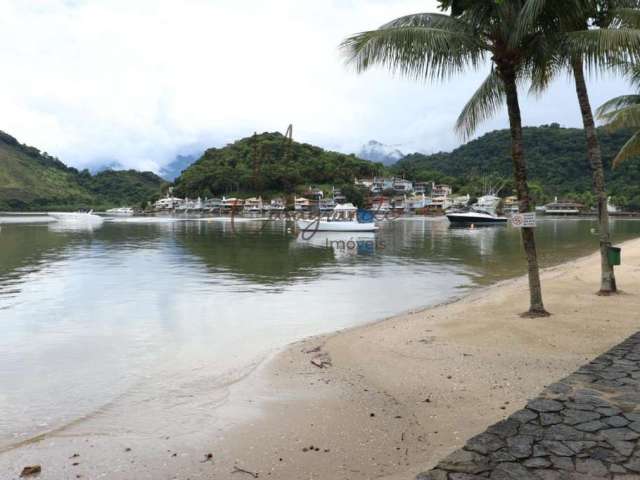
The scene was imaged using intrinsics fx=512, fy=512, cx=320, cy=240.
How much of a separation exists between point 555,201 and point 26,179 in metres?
157

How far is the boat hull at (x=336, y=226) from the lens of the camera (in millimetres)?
52469

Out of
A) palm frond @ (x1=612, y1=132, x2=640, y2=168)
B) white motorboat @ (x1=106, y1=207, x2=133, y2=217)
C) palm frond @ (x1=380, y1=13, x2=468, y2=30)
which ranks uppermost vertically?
palm frond @ (x1=380, y1=13, x2=468, y2=30)

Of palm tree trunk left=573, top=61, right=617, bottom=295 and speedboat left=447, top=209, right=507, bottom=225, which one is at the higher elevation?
palm tree trunk left=573, top=61, right=617, bottom=295

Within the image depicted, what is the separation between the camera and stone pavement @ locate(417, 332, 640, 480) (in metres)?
3.90

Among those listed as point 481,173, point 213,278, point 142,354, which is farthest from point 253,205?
→ point 142,354

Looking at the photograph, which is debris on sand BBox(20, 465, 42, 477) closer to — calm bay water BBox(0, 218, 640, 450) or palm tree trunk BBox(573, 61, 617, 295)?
calm bay water BBox(0, 218, 640, 450)

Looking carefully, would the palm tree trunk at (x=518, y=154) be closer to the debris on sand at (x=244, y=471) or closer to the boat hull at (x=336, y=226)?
the debris on sand at (x=244, y=471)

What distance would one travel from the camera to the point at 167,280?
1920 cm

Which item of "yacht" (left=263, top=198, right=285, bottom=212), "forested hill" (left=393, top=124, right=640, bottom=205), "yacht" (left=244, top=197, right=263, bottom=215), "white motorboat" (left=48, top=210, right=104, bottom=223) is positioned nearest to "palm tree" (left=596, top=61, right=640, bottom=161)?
"white motorboat" (left=48, top=210, right=104, bottom=223)

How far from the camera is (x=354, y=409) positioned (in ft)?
19.8

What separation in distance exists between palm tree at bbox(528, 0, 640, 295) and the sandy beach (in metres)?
3.38

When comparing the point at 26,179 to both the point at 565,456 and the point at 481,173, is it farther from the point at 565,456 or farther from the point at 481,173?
the point at 565,456

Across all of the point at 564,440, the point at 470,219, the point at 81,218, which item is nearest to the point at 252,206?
the point at 81,218

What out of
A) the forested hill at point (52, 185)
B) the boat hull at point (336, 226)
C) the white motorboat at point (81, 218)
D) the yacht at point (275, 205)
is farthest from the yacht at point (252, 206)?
the boat hull at point (336, 226)
